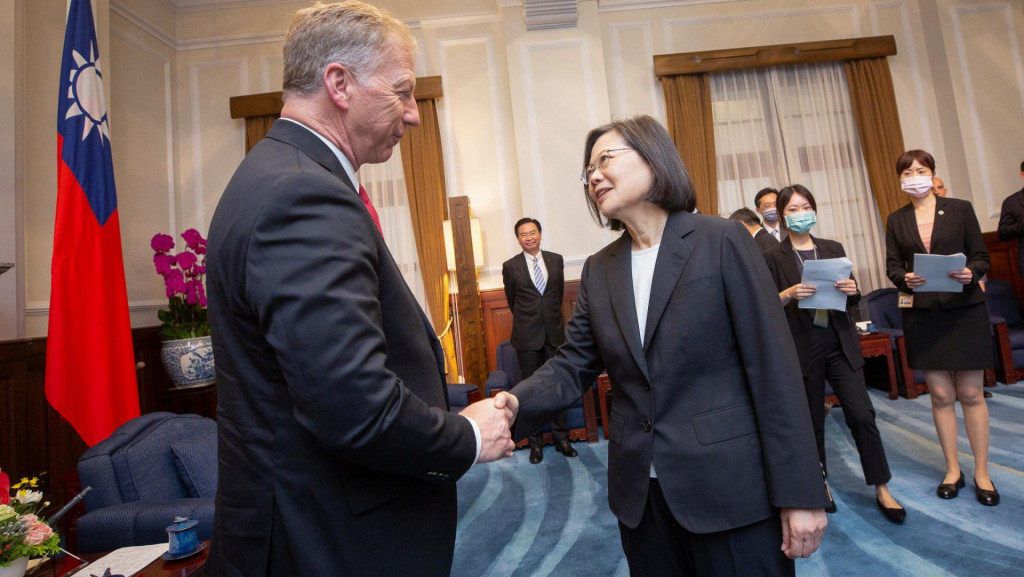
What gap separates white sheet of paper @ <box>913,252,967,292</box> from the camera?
242 centimetres

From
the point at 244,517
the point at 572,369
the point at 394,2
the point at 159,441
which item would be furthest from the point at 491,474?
the point at 394,2

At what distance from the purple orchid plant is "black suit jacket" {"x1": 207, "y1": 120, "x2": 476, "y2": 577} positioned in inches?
154

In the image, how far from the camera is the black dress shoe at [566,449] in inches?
157

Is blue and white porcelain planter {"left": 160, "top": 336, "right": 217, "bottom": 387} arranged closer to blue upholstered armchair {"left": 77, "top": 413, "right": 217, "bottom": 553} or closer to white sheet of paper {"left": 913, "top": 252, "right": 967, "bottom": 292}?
blue upholstered armchair {"left": 77, "top": 413, "right": 217, "bottom": 553}

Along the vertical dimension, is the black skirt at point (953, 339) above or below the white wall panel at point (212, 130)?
below

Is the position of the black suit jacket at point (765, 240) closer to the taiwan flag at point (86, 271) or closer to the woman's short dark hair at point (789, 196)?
the woman's short dark hair at point (789, 196)

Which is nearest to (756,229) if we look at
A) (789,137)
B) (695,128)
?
(695,128)

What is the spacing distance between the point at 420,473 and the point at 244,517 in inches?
10.9

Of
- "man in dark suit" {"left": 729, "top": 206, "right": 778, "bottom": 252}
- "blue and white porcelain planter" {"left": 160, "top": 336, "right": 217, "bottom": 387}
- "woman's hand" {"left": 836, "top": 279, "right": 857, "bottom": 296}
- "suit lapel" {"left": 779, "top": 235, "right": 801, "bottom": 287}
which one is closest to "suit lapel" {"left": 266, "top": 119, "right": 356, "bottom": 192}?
"woman's hand" {"left": 836, "top": 279, "right": 857, "bottom": 296}

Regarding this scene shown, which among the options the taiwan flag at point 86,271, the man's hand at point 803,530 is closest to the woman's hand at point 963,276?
the man's hand at point 803,530

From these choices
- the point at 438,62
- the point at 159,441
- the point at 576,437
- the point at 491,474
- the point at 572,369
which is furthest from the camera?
the point at 438,62

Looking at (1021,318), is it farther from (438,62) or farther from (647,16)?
(438,62)

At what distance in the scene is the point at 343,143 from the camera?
3.20 feet

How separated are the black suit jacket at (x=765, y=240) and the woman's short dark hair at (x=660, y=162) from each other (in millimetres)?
1739
